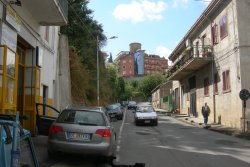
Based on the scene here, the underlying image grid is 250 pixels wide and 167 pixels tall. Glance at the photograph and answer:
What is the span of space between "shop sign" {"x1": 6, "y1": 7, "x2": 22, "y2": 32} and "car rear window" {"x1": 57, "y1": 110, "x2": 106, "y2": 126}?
12.8 feet

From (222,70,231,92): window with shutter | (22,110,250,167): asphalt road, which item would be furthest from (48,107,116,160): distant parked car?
(222,70,231,92): window with shutter

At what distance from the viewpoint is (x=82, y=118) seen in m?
10.3

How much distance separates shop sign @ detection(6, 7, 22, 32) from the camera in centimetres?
1212

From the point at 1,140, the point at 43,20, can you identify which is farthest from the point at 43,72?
the point at 1,140

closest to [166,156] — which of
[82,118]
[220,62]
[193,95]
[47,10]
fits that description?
[82,118]

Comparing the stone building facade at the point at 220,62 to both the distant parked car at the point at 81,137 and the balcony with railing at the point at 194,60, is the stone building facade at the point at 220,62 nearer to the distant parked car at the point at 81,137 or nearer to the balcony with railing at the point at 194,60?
the balcony with railing at the point at 194,60

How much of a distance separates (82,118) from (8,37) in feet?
13.4

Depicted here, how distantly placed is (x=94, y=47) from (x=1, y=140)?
1761 inches

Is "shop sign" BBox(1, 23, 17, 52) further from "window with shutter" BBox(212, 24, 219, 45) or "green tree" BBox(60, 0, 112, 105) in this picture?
"green tree" BBox(60, 0, 112, 105)

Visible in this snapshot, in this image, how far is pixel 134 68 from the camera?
14100 centimetres

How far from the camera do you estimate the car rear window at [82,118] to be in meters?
10.1

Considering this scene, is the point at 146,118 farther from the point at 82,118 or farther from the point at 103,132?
the point at 103,132

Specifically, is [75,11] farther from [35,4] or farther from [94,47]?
[35,4]

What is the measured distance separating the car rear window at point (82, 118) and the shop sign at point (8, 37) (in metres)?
3.26
